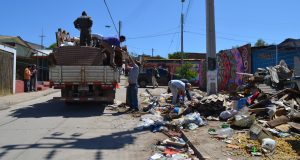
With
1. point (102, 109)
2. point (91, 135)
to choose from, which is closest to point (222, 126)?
point (91, 135)

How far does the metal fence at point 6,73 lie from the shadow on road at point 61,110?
6666 mm

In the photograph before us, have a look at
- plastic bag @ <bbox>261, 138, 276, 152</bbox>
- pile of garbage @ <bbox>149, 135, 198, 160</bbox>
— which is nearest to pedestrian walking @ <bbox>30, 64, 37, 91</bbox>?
pile of garbage @ <bbox>149, 135, 198, 160</bbox>

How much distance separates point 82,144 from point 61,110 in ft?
21.3

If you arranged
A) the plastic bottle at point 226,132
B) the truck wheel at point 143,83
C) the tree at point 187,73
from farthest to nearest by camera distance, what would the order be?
1. the tree at point 187,73
2. the truck wheel at point 143,83
3. the plastic bottle at point 226,132

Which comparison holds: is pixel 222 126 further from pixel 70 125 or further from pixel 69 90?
pixel 69 90

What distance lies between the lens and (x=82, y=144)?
8750mm

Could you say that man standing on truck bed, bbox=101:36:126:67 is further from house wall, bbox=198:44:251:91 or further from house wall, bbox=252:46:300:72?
house wall, bbox=198:44:251:91

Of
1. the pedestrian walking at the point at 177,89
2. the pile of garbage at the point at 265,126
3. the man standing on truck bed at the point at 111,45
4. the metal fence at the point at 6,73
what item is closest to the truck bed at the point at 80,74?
the man standing on truck bed at the point at 111,45

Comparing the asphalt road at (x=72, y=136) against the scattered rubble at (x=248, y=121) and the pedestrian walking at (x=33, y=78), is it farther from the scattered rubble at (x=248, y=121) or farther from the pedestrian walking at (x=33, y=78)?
the pedestrian walking at (x=33, y=78)

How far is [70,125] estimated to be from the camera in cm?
1141

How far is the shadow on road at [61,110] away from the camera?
13672mm

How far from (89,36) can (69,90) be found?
2.39 metres

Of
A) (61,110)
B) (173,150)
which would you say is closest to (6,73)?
(61,110)

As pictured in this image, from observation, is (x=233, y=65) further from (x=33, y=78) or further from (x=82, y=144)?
(x=82, y=144)
